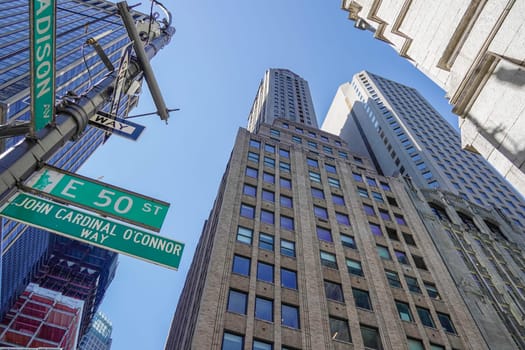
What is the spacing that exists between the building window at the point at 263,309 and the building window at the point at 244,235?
532 cm

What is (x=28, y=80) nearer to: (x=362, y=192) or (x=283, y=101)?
(x=283, y=101)

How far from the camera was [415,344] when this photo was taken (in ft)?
72.5

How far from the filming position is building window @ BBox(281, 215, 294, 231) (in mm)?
29306

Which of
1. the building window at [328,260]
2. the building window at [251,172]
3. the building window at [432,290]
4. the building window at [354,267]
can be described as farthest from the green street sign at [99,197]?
the building window at [251,172]

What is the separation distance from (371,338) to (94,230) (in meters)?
21.9

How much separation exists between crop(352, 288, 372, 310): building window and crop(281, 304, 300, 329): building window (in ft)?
16.5

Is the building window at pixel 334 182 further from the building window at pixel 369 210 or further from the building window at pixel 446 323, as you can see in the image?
the building window at pixel 446 323

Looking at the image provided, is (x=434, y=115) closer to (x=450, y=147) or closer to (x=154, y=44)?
(x=450, y=147)

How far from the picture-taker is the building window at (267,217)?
29.2 meters

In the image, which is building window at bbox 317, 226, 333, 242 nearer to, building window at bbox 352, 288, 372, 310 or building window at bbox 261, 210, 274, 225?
building window at bbox 261, 210, 274, 225

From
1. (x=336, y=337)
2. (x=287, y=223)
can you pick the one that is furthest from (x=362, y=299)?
(x=287, y=223)

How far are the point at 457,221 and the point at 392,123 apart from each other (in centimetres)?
4052

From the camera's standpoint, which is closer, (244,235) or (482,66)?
(482,66)

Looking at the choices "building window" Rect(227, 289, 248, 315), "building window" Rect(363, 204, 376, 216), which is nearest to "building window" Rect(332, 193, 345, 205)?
"building window" Rect(363, 204, 376, 216)
